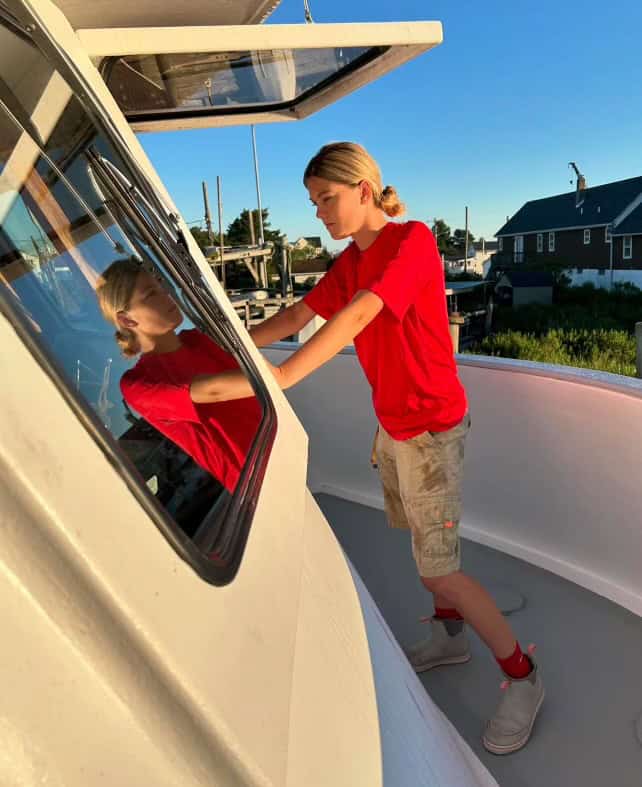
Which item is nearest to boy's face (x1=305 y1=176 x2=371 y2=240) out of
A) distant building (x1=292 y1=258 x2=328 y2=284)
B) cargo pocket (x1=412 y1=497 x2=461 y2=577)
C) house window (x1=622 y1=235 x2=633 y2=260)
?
cargo pocket (x1=412 y1=497 x2=461 y2=577)

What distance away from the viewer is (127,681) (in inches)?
15.4

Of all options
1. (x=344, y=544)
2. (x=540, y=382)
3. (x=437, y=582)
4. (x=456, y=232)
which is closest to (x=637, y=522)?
(x=540, y=382)

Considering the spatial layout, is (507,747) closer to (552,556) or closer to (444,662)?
(444,662)

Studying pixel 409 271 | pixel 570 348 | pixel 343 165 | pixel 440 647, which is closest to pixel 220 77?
pixel 343 165

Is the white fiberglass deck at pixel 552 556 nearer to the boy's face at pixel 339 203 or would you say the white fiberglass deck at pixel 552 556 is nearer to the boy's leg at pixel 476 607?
the boy's leg at pixel 476 607

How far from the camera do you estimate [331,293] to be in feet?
6.50

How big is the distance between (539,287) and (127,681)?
26098mm

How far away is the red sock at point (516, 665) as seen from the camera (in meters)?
1.96

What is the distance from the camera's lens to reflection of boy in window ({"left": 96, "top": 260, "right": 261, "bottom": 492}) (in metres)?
0.73

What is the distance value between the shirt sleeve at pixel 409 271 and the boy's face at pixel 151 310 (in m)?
0.64

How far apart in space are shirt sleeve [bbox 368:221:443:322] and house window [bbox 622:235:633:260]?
3766cm

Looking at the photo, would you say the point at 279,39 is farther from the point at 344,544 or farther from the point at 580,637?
the point at 344,544

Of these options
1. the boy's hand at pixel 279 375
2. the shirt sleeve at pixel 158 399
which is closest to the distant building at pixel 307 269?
→ the boy's hand at pixel 279 375

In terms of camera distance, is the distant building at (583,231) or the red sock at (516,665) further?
the distant building at (583,231)
